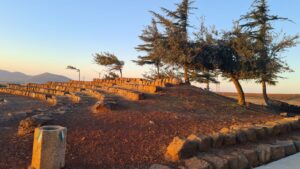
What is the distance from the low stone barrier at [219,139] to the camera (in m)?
4.77

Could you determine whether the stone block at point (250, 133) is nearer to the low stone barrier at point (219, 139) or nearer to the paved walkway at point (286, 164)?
the low stone barrier at point (219, 139)

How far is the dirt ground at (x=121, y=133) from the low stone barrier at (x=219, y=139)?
0.31 metres

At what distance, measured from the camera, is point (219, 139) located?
5.45 metres

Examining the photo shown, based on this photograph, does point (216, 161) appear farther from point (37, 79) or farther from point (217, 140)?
point (37, 79)

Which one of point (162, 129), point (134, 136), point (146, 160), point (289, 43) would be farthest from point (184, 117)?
point (289, 43)

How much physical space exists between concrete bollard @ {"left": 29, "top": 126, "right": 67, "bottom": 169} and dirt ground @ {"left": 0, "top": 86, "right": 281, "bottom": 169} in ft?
1.02

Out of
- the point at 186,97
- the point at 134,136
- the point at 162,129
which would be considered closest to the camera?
the point at 134,136

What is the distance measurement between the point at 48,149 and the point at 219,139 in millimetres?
3248

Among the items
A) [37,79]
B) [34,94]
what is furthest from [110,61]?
[37,79]

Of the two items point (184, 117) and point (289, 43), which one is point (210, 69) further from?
point (184, 117)

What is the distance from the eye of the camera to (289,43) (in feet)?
43.7

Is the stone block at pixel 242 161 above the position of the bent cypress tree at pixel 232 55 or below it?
below

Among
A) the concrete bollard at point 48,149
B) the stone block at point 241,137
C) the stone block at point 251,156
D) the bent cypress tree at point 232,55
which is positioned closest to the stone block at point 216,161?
the stone block at point 251,156

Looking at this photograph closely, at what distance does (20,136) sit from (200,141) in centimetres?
372
